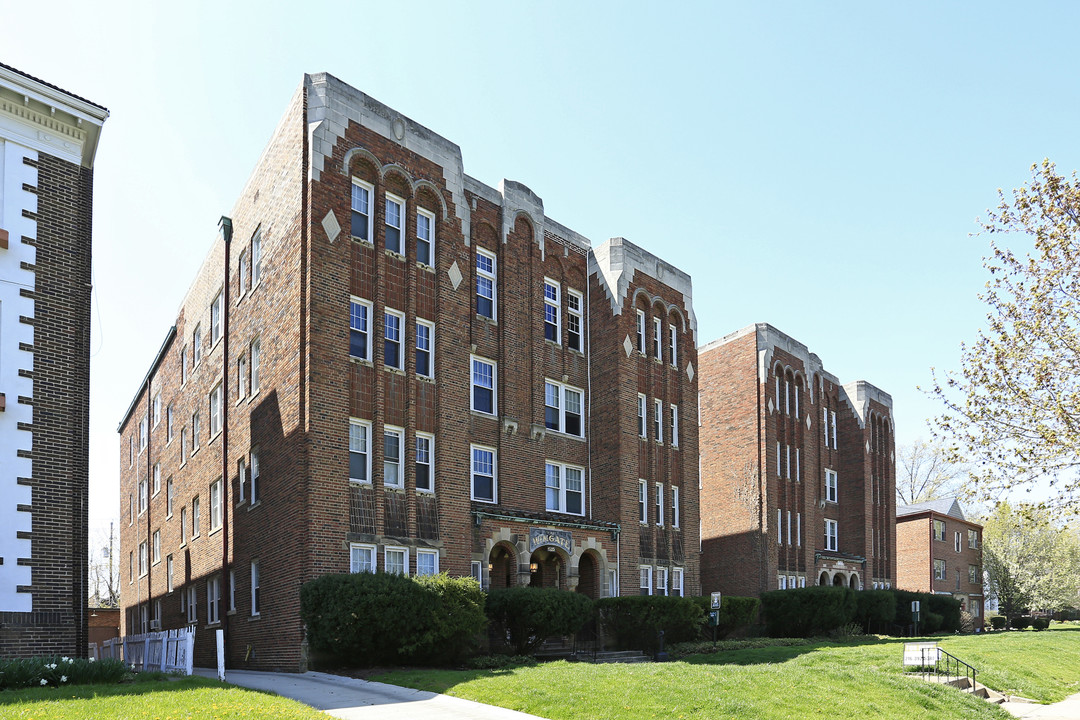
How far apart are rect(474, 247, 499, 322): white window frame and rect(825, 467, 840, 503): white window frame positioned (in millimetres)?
27292

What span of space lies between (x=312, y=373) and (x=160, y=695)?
9.91 meters

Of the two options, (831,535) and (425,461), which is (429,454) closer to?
(425,461)

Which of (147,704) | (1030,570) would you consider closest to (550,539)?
(147,704)

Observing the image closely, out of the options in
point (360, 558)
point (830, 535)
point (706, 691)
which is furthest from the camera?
point (830, 535)

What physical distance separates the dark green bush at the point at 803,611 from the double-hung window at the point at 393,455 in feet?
66.0

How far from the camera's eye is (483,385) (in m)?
28.8

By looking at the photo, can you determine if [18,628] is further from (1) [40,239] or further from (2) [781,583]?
(2) [781,583]

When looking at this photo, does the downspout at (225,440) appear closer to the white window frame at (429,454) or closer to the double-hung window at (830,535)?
the white window frame at (429,454)

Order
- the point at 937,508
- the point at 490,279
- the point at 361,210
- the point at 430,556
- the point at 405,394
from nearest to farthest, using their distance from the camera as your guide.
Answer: the point at 430,556 → the point at 405,394 → the point at 361,210 → the point at 490,279 → the point at 937,508

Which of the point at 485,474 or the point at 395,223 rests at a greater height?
the point at 395,223

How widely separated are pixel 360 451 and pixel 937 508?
2110 inches

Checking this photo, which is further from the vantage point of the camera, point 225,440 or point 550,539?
point 225,440

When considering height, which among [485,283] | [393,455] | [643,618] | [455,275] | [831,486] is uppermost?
[485,283]

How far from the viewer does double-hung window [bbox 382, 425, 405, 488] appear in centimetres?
2436
